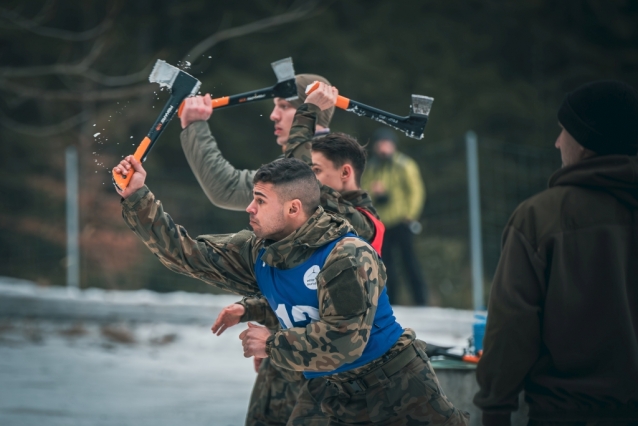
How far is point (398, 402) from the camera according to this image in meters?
2.99

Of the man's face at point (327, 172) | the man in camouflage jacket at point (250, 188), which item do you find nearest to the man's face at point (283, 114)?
the man in camouflage jacket at point (250, 188)

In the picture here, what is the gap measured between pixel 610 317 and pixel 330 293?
828 mm

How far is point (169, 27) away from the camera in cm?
1723

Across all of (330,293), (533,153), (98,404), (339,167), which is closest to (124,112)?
(533,153)

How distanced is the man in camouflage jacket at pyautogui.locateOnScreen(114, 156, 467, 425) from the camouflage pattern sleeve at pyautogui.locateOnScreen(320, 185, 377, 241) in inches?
16.8

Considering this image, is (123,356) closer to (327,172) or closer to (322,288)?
(327,172)

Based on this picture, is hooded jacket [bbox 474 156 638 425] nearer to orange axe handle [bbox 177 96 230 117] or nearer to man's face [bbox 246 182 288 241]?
man's face [bbox 246 182 288 241]

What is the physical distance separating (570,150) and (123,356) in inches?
245

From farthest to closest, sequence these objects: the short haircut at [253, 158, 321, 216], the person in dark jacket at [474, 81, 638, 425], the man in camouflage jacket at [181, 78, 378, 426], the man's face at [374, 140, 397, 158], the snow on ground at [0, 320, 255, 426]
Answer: the man's face at [374, 140, 397, 158] → the snow on ground at [0, 320, 255, 426] → the man in camouflage jacket at [181, 78, 378, 426] → the short haircut at [253, 158, 321, 216] → the person in dark jacket at [474, 81, 638, 425]

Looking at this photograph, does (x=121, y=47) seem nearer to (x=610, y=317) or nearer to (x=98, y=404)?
(x=98, y=404)

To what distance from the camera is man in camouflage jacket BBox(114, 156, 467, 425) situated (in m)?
2.76

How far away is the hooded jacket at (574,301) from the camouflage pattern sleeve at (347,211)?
1.00 metres

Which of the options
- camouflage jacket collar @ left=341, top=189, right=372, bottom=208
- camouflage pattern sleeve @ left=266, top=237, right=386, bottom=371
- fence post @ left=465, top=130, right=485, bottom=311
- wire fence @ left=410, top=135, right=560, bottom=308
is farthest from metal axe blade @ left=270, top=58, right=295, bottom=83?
wire fence @ left=410, top=135, right=560, bottom=308

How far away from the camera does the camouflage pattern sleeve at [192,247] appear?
3.03 metres
